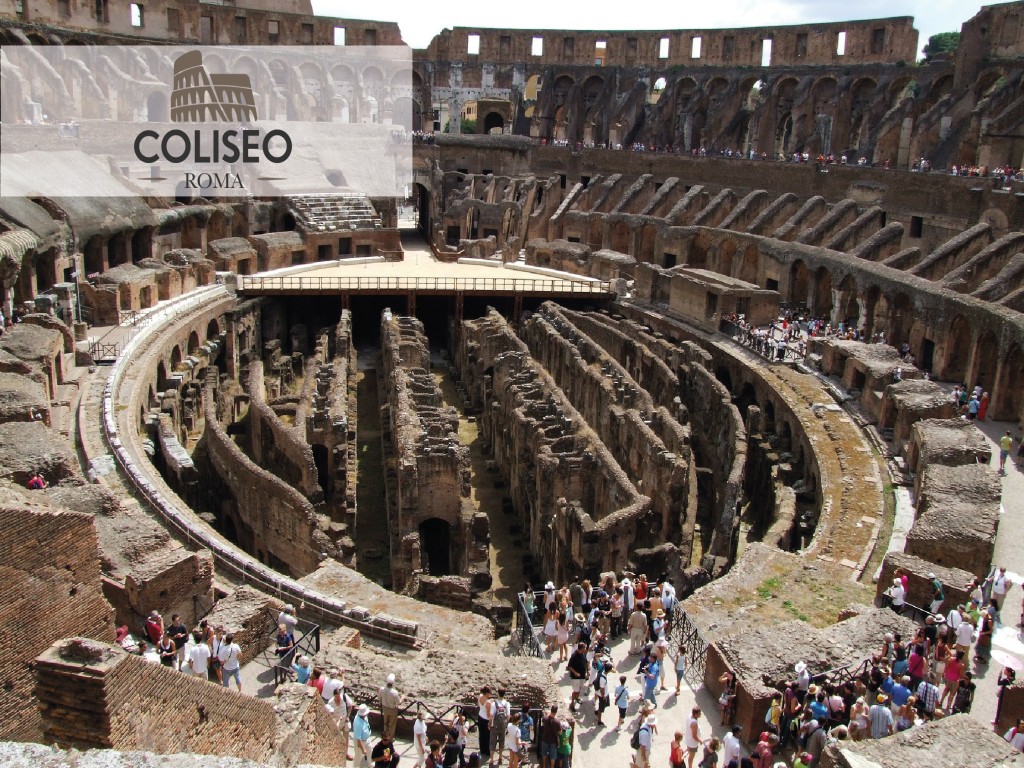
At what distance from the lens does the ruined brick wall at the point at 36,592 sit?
1091 cm

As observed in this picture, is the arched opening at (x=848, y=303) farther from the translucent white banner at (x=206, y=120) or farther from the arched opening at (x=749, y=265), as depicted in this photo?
the translucent white banner at (x=206, y=120)

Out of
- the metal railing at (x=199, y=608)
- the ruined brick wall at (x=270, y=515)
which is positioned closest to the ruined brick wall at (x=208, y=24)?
the ruined brick wall at (x=270, y=515)

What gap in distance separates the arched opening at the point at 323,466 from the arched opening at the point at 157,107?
35.1m

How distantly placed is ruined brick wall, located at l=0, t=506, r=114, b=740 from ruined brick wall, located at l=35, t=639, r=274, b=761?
201 cm

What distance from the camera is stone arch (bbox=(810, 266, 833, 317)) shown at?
3634cm

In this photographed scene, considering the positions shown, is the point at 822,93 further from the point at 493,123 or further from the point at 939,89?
the point at 493,123

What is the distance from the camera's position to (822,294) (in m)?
36.8

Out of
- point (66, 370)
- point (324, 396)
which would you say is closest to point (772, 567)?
point (324, 396)

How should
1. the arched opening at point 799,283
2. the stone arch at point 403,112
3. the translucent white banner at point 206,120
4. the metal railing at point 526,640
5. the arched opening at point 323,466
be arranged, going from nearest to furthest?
the metal railing at point 526,640, the arched opening at point 323,466, the arched opening at point 799,283, the translucent white banner at point 206,120, the stone arch at point 403,112

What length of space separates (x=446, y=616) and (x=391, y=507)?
315 inches

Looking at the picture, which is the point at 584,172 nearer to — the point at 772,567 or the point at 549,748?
the point at 772,567

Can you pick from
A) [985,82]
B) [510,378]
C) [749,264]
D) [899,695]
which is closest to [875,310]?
[749,264]

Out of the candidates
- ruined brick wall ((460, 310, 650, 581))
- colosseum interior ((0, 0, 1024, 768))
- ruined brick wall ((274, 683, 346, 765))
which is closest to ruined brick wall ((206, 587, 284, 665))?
colosseum interior ((0, 0, 1024, 768))

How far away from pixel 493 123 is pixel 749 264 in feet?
94.7
